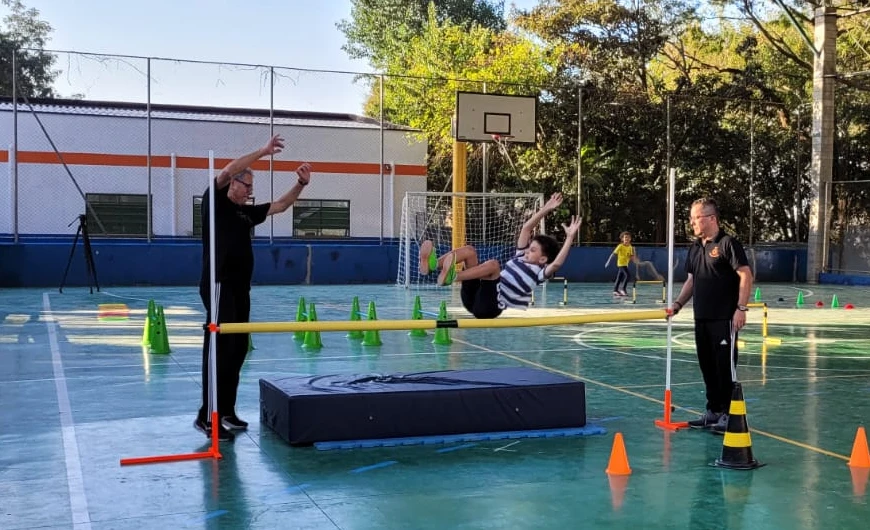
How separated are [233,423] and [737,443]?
4.15m

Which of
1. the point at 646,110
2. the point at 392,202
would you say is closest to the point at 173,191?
the point at 392,202

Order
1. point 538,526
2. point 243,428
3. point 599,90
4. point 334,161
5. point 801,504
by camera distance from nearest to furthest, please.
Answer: point 538,526 < point 801,504 < point 243,428 < point 334,161 < point 599,90

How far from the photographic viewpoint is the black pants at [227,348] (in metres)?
7.82

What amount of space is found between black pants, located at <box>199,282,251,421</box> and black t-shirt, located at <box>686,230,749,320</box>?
13.0 ft

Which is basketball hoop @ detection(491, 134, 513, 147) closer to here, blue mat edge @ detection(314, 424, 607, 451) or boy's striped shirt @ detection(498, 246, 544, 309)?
boy's striped shirt @ detection(498, 246, 544, 309)

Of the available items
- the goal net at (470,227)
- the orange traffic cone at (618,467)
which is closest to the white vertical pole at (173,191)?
the goal net at (470,227)

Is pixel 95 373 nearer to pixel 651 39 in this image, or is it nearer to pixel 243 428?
pixel 243 428

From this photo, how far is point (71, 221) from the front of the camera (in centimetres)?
3039

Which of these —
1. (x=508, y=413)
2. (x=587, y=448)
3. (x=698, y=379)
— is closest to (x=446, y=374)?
(x=508, y=413)

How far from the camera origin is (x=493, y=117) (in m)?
27.0

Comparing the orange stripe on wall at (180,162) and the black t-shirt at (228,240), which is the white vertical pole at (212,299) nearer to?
the black t-shirt at (228,240)

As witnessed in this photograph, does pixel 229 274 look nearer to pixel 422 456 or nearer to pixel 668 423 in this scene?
pixel 422 456

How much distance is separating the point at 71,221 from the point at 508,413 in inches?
1014

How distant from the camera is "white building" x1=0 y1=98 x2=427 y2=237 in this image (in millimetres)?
30094
